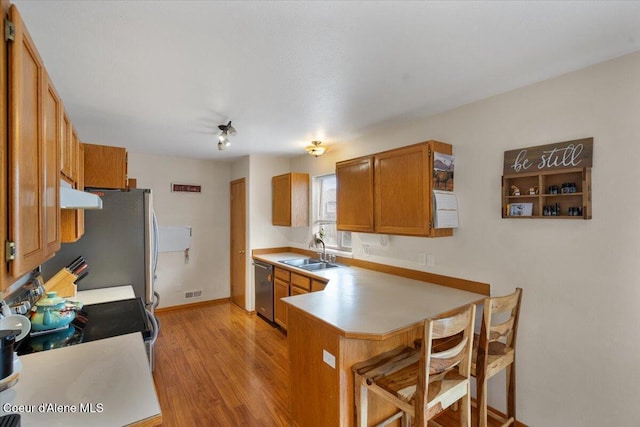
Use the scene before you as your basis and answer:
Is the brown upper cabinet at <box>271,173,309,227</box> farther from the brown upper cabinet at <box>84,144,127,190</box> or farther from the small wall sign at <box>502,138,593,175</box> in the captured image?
the small wall sign at <box>502,138,593,175</box>

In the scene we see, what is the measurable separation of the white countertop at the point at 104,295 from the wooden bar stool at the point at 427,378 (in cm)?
198

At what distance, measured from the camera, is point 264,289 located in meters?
4.06

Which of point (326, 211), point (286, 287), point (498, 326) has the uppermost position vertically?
point (326, 211)

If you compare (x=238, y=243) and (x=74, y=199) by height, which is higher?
(x=74, y=199)

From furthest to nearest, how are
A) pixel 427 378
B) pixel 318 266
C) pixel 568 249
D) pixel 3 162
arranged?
pixel 318 266 → pixel 568 249 → pixel 427 378 → pixel 3 162

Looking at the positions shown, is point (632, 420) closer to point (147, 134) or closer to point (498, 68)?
point (498, 68)

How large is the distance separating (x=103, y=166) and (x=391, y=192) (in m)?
2.57

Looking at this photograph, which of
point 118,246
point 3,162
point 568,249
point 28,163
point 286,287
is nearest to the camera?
point 3,162

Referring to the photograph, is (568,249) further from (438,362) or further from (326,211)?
(326,211)

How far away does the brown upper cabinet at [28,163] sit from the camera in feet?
→ 2.57

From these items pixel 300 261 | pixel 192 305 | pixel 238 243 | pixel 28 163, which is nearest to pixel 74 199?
pixel 28 163

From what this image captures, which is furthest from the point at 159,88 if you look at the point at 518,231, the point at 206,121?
the point at 518,231

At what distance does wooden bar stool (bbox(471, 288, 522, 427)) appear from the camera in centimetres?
171

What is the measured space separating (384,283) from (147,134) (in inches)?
119
